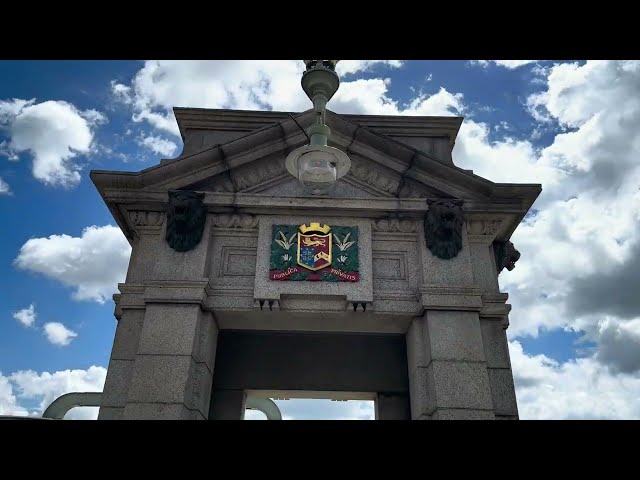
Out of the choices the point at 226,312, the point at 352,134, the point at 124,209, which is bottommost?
the point at 226,312

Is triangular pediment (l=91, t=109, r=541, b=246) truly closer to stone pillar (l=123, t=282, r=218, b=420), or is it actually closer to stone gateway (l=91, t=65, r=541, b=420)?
stone gateway (l=91, t=65, r=541, b=420)

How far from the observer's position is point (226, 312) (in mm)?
8719

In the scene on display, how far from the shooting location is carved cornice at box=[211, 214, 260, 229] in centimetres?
941

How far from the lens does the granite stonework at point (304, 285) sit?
8.16m

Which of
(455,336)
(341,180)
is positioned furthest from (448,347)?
(341,180)

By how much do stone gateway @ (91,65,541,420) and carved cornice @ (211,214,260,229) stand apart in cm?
2

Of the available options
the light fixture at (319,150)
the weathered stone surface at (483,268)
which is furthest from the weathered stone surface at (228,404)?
the light fixture at (319,150)

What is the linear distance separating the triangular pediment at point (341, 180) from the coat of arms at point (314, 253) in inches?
32.7

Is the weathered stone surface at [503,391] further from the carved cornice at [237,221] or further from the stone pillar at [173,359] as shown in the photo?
the carved cornice at [237,221]

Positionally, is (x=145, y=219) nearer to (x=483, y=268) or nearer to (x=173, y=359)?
(x=173, y=359)
